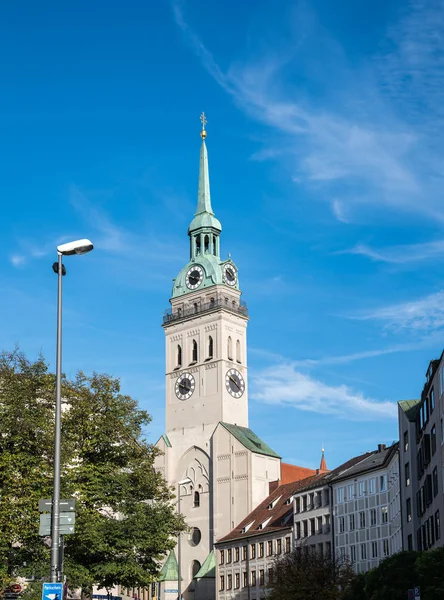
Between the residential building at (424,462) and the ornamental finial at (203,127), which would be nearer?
the residential building at (424,462)

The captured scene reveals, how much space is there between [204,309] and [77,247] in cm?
9555

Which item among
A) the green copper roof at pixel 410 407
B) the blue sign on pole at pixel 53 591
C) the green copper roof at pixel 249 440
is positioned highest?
the green copper roof at pixel 249 440

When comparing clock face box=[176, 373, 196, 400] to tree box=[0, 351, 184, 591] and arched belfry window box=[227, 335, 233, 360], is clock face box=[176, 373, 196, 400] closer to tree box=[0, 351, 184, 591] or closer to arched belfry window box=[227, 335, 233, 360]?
arched belfry window box=[227, 335, 233, 360]

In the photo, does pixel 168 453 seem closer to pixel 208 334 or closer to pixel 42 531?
pixel 208 334

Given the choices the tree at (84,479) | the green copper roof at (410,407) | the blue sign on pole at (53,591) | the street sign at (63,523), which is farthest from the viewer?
the green copper roof at (410,407)

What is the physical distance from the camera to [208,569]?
363ft

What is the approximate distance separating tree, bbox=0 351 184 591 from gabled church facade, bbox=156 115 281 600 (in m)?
52.1

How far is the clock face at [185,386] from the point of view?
122375 mm

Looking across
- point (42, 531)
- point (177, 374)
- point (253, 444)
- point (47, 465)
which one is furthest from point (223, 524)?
point (42, 531)

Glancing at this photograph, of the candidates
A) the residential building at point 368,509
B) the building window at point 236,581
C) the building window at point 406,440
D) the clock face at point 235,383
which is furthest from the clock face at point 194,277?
the building window at point 406,440

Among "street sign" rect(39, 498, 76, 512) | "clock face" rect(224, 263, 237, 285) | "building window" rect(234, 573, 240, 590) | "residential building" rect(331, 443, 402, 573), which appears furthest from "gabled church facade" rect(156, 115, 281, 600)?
"street sign" rect(39, 498, 76, 512)

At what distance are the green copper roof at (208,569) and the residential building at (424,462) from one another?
42816mm

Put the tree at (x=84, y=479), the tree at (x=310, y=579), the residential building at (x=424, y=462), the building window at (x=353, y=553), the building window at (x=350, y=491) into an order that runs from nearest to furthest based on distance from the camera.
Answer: the tree at (x=84, y=479) → the residential building at (x=424, y=462) → the tree at (x=310, y=579) → the building window at (x=353, y=553) → the building window at (x=350, y=491)

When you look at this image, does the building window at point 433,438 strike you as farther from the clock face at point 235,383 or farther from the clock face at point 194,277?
the clock face at point 194,277
